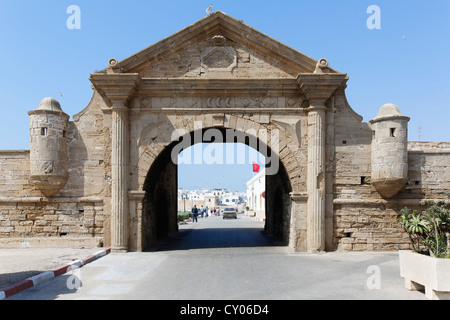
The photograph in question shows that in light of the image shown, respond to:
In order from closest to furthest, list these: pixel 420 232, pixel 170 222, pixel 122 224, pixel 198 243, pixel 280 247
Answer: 1. pixel 420 232
2. pixel 122 224
3. pixel 280 247
4. pixel 198 243
5. pixel 170 222

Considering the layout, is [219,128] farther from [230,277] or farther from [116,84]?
[230,277]

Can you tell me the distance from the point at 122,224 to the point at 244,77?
5151 millimetres

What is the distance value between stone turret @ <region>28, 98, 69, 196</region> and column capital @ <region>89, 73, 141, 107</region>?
1.41 m

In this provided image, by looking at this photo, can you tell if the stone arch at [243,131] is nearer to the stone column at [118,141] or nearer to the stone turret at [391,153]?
the stone column at [118,141]

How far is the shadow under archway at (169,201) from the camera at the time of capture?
447 inches

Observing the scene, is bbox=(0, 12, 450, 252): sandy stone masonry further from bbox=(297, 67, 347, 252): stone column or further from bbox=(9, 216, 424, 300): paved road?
A: bbox=(9, 216, 424, 300): paved road

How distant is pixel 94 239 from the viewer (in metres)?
10.5

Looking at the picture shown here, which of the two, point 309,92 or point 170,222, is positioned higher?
point 309,92

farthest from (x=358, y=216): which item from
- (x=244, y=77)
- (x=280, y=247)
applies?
(x=244, y=77)

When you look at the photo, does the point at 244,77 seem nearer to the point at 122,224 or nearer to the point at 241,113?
the point at 241,113

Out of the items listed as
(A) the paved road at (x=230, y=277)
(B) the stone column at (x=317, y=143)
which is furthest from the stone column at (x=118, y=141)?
(B) the stone column at (x=317, y=143)

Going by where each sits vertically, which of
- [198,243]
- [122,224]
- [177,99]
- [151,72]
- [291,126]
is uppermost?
[151,72]

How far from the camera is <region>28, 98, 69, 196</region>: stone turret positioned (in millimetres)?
10359

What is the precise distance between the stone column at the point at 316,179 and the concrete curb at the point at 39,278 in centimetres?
553
